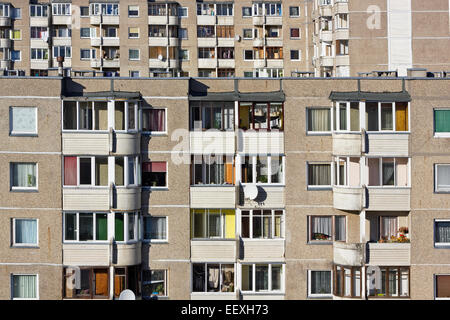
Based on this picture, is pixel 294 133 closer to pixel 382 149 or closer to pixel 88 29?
pixel 382 149

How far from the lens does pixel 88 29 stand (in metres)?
89.6

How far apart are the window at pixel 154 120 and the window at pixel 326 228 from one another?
7.18m

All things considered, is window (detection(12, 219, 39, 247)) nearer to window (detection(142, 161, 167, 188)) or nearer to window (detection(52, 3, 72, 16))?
window (detection(142, 161, 167, 188))

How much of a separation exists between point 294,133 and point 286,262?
17.4 ft

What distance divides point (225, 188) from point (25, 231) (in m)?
8.31

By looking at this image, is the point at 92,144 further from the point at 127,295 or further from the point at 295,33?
the point at 295,33

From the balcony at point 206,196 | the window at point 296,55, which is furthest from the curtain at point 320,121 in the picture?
the window at point 296,55

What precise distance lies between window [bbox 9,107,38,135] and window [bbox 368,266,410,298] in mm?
14961

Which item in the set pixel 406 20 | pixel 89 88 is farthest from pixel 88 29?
pixel 89 88

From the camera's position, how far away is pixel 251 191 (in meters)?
32.1

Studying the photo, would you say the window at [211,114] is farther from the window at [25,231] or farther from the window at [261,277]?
the window at [25,231]

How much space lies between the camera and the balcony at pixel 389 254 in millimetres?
31828

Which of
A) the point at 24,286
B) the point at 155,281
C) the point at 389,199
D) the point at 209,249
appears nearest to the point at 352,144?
the point at 389,199

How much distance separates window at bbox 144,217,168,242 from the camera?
32438 millimetres
